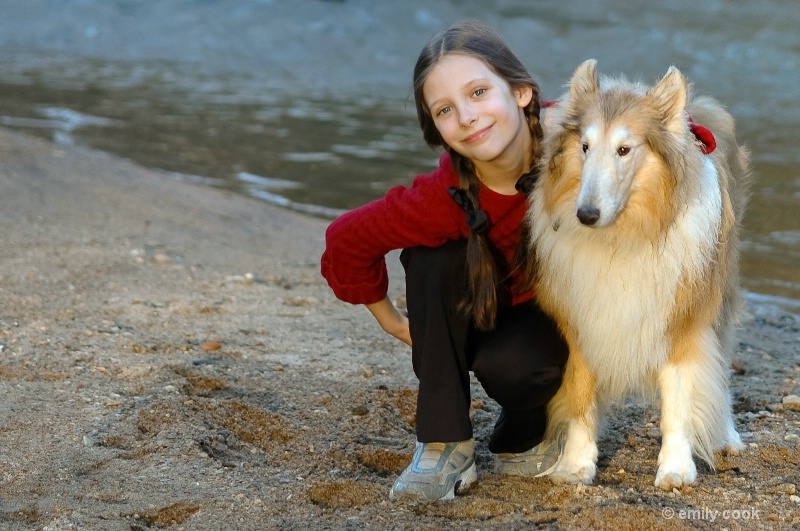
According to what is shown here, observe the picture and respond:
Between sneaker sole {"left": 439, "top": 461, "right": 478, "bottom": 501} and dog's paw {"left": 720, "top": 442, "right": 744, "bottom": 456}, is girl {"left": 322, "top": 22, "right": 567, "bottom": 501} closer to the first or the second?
sneaker sole {"left": 439, "top": 461, "right": 478, "bottom": 501}

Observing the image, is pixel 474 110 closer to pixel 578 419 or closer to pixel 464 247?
pixel 464 247

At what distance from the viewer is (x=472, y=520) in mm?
3016

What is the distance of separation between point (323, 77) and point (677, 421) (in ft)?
48.4

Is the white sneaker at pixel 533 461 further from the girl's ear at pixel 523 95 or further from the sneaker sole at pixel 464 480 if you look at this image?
the girl's ear at pixel 523 95

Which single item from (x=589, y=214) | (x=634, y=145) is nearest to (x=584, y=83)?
(x=634, y=145)

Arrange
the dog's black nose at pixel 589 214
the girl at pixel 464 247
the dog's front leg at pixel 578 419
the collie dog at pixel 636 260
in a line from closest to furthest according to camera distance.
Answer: the dog's black nose at pixel 589 214
the collie dog at pixel 636 260
the girl at pixel 464 247
the dog's front leg at pixel 578 419

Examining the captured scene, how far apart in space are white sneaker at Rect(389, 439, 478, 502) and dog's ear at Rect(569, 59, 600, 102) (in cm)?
125

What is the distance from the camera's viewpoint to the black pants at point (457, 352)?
333 centimetres

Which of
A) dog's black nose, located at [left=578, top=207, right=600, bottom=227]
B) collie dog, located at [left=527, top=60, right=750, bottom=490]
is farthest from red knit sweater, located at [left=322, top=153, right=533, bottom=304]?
dog's black nose, located at [left=578, top=207, right=600, bottom=227]

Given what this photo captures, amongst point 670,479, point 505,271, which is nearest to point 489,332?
point 505,271

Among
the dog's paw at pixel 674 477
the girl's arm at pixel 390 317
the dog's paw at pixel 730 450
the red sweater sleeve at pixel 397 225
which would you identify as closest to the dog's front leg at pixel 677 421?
the dog's paw at pixel 674 477

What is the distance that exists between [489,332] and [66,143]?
8260 millimetres

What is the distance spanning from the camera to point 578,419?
346 cm

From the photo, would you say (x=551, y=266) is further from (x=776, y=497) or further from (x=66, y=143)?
(x=66, y=143)
